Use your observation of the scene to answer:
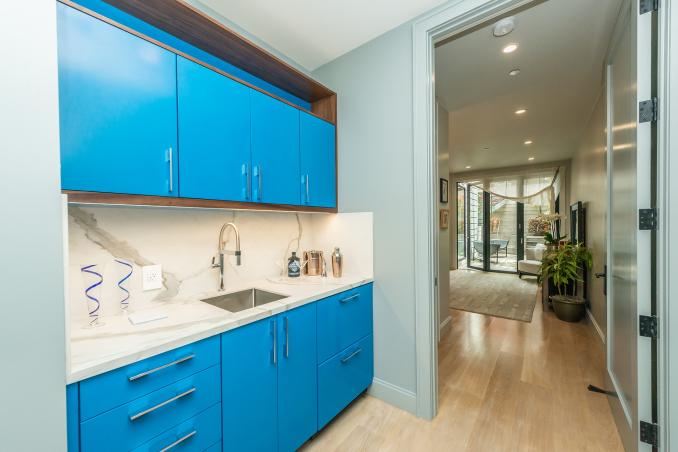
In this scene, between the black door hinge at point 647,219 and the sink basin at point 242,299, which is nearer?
the black door hinge at point 647,219

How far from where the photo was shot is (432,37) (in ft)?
6.16

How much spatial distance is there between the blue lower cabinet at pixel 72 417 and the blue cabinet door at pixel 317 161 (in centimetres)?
146

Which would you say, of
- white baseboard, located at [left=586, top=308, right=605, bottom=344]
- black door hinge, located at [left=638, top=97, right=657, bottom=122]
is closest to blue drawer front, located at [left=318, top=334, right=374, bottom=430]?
black door hinge, located at [left=638, top=97, right=657, bottom=122]

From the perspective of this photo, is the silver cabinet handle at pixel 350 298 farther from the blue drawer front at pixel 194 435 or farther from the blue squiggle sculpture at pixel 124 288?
the blue squiggle sculpture at pixel 124 288

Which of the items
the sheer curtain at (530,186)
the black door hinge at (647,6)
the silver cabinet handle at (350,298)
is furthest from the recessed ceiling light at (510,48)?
the sheer curtain at (530,186)

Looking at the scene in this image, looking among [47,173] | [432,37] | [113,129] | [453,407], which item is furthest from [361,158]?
[453,407]

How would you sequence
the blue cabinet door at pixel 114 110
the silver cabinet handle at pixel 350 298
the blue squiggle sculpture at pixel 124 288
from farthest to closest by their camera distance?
the silver cabinet handle at pixel 350 298 < the blue squiggle sculpture at pixel 124 288 < the blue cabinet door at pixel 114 110

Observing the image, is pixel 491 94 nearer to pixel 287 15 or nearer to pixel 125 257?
pixel 287 15

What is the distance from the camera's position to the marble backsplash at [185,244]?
4.42 ft

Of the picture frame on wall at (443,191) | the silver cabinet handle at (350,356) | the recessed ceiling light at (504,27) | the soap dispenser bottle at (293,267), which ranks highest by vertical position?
Answer: the recessed ceiling light at (504,27)

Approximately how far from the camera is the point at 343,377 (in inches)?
74.7

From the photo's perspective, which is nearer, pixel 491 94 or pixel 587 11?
pixel 587 11

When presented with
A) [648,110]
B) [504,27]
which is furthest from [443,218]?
[648,110]

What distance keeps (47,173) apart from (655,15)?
2443mm
